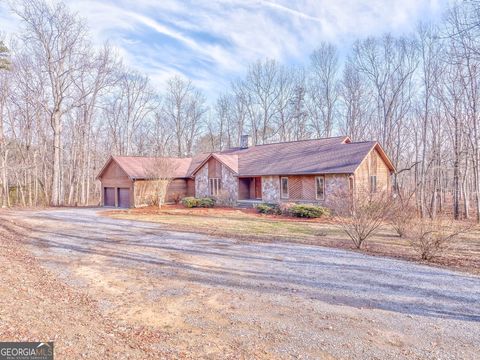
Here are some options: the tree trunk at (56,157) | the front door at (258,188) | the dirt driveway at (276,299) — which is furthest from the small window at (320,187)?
the tree trunk at (56,157)

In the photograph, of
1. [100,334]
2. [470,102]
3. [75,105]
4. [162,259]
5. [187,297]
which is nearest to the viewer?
[100,334]

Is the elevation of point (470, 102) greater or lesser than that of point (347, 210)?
greater

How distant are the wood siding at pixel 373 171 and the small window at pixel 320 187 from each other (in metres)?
2.03

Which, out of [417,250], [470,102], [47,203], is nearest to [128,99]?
[47,203]

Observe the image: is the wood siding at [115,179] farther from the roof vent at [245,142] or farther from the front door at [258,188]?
the roof vent at [245,142]

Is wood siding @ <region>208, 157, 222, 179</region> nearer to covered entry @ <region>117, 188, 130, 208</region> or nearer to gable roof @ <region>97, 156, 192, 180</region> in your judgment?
gable roof @ <region>97, 156, 192, 180</region>

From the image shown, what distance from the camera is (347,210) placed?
11547 millimetres

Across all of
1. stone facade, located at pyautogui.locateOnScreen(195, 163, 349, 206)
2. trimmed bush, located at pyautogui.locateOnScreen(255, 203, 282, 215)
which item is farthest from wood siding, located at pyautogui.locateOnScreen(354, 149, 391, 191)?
trimmed bush, located at pyautogui.locateOnScreen(255, 203, 282, 215)

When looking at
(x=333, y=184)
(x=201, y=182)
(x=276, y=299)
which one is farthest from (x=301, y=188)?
(x=276, y=299)

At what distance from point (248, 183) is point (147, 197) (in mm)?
8371

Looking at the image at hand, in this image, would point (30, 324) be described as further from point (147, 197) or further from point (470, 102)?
point (470, 102)

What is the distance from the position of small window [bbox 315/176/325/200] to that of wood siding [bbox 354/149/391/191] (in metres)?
2.03

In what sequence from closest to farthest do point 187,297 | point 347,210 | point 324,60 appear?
point 187,297 → point 347,210 → point 324,60

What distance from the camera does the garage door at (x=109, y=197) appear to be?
27109mm
